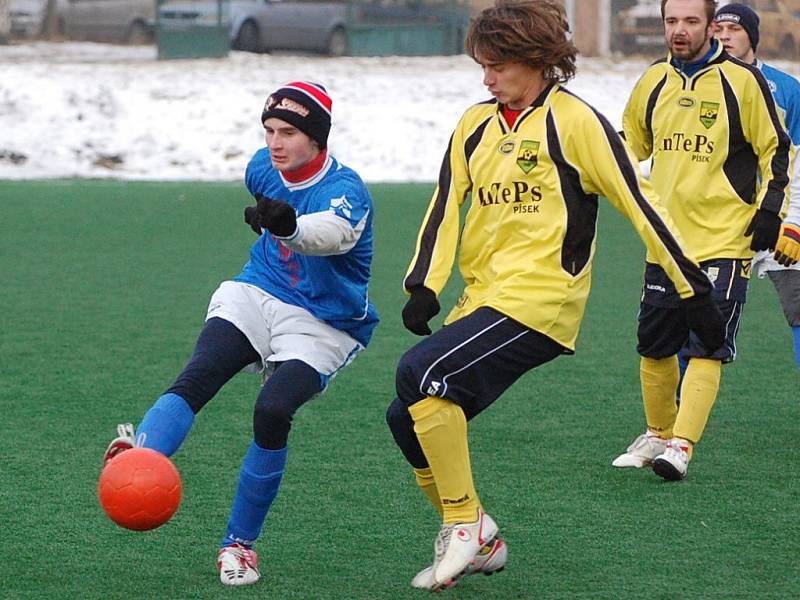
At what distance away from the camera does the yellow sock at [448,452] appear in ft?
14.0

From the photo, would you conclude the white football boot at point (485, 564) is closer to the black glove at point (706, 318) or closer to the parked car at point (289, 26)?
the black glove at point (706, 318)

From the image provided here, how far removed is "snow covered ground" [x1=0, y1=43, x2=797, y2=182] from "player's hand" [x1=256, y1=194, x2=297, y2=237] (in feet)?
40.8

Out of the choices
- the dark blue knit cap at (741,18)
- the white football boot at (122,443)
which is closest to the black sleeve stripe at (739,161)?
the dark blue knit cap at (741,18)

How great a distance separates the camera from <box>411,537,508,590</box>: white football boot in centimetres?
436

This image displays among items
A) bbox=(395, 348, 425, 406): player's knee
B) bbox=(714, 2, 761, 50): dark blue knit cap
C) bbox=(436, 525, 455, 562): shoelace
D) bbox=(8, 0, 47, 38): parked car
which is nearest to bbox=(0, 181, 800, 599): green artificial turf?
bbox=(436, 525, 455, 562): shoelace

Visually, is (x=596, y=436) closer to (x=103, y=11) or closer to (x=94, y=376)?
(x=94, y=376)

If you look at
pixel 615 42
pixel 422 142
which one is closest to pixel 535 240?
pixel 422 142

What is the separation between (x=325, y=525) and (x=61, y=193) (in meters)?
10.0

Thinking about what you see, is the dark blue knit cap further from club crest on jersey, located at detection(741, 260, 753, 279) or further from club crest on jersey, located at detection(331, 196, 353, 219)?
club crest on jersey, located at detection(331, 196, 353, 219)

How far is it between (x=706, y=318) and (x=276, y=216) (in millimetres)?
1339

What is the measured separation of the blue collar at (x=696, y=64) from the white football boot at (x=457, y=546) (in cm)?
238

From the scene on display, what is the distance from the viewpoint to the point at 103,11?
23.6 meters

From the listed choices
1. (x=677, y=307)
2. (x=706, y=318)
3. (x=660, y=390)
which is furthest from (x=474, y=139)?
(x=660, y=390)

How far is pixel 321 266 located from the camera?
15.6ft
